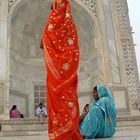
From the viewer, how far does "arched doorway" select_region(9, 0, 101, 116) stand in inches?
377

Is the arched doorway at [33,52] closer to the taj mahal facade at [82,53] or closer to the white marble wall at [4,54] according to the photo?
the taj mahal facade at [82,53]

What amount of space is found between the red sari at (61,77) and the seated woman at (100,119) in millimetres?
1034

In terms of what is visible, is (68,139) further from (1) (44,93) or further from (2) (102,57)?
(1) (44,93)

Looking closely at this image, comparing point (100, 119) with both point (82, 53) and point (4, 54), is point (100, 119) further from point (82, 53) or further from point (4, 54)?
point (82, 53)

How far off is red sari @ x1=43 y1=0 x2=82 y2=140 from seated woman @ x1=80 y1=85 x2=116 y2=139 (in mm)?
1034

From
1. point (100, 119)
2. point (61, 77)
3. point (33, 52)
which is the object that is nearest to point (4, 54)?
point (33, 52)

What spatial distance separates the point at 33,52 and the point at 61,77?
28.3 ft

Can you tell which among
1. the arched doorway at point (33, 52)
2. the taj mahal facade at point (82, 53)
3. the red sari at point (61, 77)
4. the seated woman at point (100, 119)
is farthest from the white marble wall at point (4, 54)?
the red sari at point (61, 77)

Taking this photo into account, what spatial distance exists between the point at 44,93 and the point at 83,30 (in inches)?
124

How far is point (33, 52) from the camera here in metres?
10.6

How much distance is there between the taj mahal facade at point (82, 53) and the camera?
28.5ft

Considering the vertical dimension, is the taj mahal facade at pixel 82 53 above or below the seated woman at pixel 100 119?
above

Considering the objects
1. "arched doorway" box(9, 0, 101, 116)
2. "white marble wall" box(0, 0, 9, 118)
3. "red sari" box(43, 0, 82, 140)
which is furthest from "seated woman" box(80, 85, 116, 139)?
"arched doorway" box(9, 0, 101, 116)

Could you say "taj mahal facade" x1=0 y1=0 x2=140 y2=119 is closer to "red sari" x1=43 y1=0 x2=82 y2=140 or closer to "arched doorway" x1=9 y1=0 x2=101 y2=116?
"arched doorway" x1=9 y1=0 x2=101 y2=116
